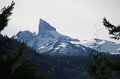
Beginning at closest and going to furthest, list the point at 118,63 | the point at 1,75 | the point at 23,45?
the point at 1,75 → the point at 23,45 → the point at 118,63

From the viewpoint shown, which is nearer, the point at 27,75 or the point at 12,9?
the point at 27,75

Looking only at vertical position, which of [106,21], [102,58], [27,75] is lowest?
[27,75]

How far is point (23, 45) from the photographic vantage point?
1197cm

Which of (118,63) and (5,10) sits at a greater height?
(5,10)

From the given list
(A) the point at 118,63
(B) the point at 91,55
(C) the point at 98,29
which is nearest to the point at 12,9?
(A) the point at 118,63

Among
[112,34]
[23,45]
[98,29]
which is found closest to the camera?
[23,45]

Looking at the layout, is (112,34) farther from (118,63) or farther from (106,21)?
(118,63)

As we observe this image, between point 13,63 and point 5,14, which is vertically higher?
point 5,14

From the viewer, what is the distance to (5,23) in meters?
12.3

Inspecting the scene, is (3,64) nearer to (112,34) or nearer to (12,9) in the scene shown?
(12,9)

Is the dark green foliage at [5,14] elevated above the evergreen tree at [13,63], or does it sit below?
above

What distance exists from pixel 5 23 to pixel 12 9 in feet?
3.25

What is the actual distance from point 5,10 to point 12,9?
17.3 inches

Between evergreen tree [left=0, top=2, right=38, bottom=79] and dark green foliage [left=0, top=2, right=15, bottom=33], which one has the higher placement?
dark green foliage [left=0, top=2, right=15, bottom=33]
